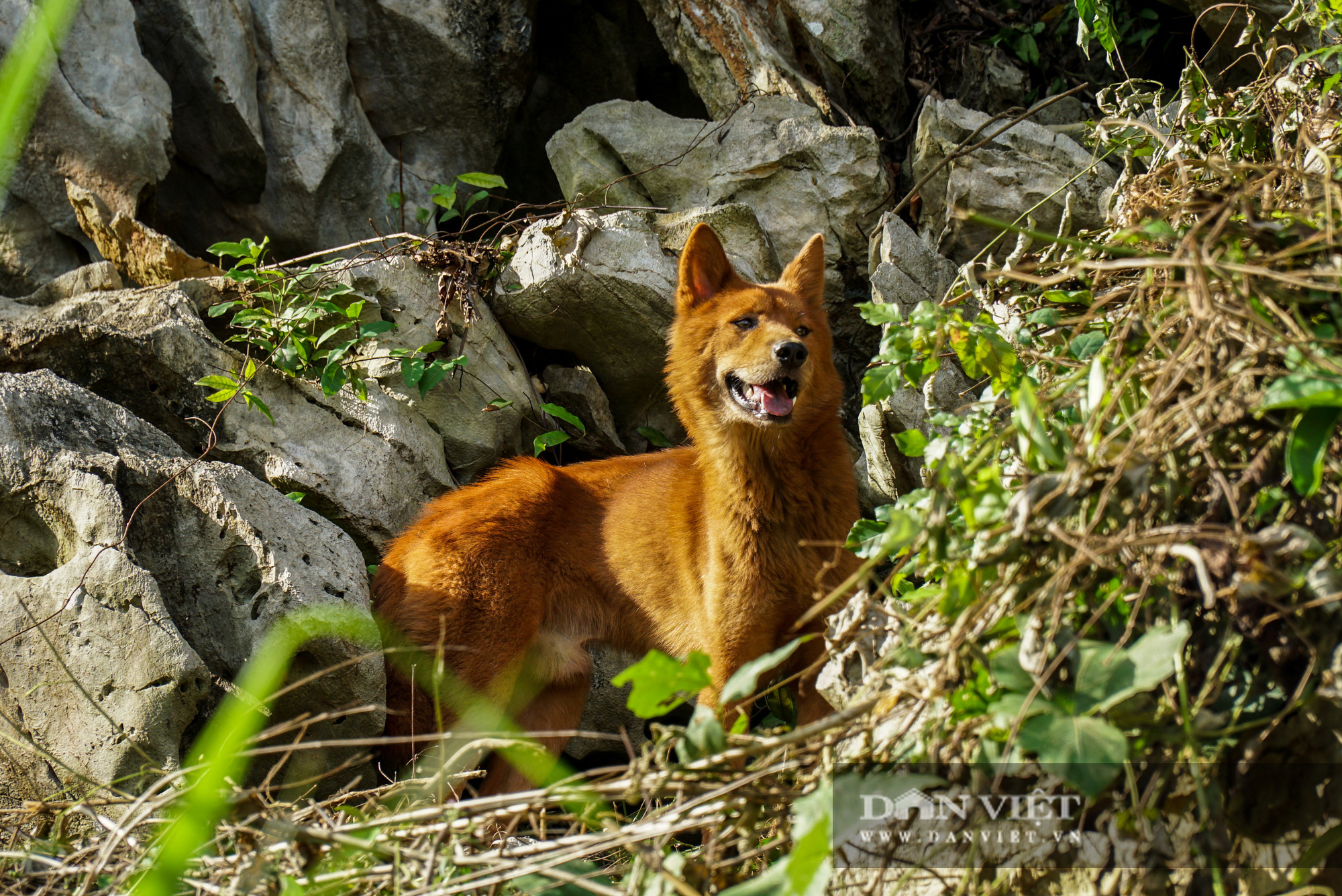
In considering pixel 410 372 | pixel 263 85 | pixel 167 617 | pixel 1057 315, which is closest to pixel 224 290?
pixel 410 372

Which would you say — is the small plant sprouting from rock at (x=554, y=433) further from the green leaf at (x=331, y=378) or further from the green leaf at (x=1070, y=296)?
the green leaf at (x=1070, y=296)

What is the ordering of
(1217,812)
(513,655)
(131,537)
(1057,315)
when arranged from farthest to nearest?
1. (513,655)
2. (131,537)
3. (1057,315)
4. (1217,812)

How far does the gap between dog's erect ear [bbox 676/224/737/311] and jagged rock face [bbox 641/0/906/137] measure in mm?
2259

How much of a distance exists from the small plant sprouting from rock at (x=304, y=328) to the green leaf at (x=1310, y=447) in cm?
411

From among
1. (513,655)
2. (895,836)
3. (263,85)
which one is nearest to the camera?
(895,836)

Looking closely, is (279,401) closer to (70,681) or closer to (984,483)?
(70,681)

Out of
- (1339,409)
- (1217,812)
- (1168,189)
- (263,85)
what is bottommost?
(1217,812)

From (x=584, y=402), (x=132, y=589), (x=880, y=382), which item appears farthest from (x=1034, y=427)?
(x=584, y=402)

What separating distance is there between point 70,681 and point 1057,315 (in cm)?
366

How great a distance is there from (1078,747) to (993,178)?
4.74 m

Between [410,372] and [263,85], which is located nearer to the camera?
[410,372]

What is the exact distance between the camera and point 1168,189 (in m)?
3.43

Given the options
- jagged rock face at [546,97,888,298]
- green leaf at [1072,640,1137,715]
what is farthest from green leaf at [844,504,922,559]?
jagged rock face at [546,97,888,298]

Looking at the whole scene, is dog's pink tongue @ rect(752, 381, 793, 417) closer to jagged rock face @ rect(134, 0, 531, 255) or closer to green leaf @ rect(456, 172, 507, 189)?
green leaf @ rect(456, 172, 507, 189)
